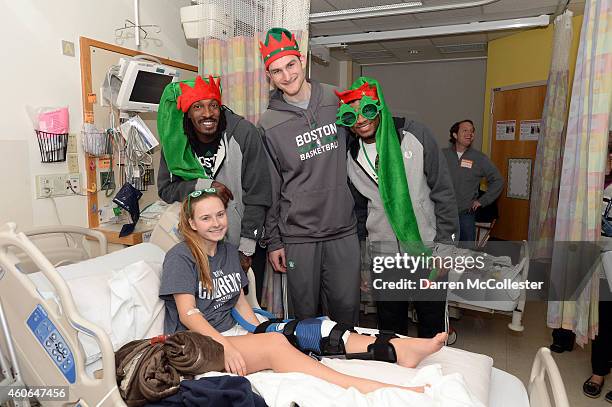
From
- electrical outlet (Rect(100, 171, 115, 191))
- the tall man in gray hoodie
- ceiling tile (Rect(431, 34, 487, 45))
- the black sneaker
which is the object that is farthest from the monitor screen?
ceiling tile (Rect(431, 34, 487, 45))

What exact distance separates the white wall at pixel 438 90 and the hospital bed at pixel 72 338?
5584mm

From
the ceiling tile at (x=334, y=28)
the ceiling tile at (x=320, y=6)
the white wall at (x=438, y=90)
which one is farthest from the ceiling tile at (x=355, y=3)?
the white wall at (x=438, y=90)

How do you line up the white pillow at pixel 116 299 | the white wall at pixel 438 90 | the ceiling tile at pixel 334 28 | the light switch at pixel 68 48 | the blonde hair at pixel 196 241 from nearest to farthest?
the white pillow at pixel 116 299 → the blonde hair at pixel 196 241 → the light switch at pixel 68 48 → the ceiling tile at pixel 334 28 → the white wall at pixel 438 90

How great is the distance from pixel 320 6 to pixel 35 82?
260cm

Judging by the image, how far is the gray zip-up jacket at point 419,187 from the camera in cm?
224

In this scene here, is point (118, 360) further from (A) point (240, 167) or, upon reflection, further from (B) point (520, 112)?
(B) point (520, 112)

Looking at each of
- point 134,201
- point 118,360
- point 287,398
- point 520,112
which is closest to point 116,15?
point 134,201

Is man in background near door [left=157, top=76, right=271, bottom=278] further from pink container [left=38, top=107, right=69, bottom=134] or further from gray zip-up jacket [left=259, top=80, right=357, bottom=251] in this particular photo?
pink container [left=38, top=107, right=69, bottom=134]

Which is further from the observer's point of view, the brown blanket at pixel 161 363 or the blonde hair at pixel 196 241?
the blonde hair at pixel 196 241

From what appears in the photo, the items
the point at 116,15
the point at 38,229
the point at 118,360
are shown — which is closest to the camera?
the point at 118,360

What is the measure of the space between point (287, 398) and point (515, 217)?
501 cm

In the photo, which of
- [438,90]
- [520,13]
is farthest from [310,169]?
[438,90]

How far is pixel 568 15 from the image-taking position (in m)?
3.80

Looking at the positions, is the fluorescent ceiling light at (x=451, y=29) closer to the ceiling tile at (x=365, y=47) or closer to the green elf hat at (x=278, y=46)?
the green elf hat at (x=278, y=46)
